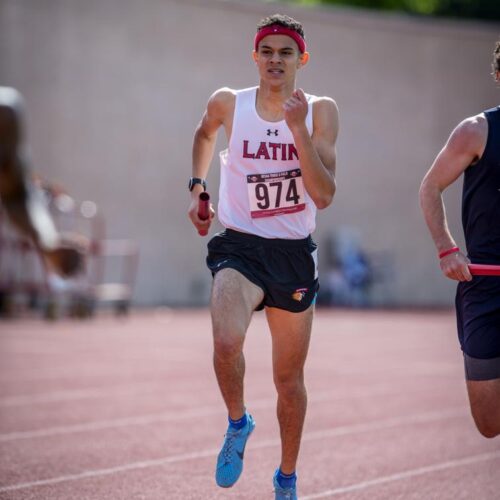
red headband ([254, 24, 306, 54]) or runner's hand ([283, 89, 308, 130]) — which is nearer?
runner's hand ([283, 89, 308, 130])

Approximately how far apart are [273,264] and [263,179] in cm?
45

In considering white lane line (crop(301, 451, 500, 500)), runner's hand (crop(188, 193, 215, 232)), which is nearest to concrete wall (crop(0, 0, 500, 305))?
white lane line (crop(301, 451, 500, 500))

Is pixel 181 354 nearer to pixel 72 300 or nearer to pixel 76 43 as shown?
pixel 72 300

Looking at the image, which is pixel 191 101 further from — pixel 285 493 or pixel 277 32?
pixel 285 493

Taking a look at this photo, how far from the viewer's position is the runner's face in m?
5.68

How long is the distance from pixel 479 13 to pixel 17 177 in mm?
41346

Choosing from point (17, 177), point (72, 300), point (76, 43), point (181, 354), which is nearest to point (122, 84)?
point (76, 43)

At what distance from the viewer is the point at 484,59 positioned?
3156 centimetres

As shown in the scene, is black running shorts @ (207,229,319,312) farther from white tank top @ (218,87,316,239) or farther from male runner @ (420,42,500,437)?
male runner @ (420,42,500,437)

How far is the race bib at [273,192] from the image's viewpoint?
5609 mm

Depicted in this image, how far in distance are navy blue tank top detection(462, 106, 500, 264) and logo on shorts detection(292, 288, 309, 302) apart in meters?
0.93

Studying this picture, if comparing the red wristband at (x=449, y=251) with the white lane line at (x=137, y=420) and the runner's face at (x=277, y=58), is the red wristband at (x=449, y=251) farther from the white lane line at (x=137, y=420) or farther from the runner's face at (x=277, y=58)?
the white lane line at (x=137, y=420)

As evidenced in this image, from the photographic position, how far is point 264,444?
319 inches

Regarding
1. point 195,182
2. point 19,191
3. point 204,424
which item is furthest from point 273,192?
point 204,424
